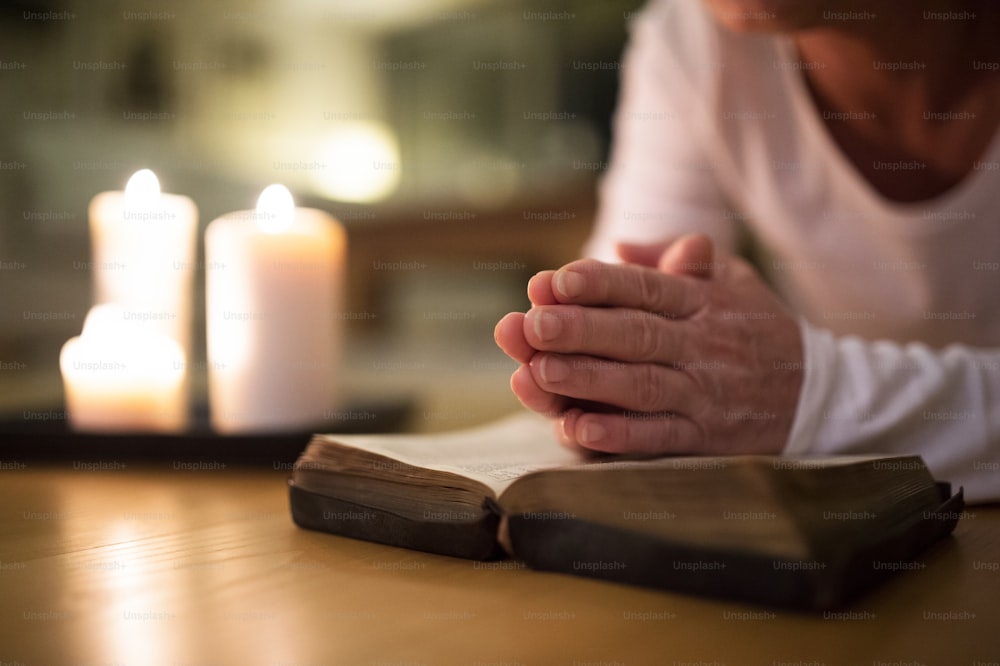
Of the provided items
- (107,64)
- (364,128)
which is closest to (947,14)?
(107,64)

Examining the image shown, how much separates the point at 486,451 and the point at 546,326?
0.39 feet

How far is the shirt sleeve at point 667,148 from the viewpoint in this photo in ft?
3.28

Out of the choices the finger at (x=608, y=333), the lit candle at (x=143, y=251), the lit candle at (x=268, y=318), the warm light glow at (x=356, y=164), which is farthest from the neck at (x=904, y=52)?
the warm light glow at (x=356, y=164)

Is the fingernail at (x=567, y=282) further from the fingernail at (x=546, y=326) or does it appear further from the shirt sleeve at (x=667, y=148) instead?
the shirt sleeve at (x=667, y=148)

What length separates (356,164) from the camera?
408 cm

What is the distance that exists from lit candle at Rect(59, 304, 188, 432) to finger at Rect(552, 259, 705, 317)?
16.4 inches

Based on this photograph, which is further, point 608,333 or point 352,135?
point 352,135

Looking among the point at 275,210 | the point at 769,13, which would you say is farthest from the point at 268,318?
the point at 769,13

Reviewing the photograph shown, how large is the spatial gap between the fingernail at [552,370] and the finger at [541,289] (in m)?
0.04

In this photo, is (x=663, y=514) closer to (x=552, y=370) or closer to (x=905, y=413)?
(x=552, y=370)

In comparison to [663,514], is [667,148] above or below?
above

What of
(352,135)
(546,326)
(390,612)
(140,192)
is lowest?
(390,612)

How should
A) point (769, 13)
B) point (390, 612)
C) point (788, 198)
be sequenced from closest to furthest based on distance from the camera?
point (390, 612) → point (769, 13) → point (788, 198)

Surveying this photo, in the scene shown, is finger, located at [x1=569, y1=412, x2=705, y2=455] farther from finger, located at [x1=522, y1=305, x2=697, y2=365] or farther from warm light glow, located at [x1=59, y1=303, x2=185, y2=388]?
warm light glow, located at [x1=59, y1=303, x2=185, y2=388]
